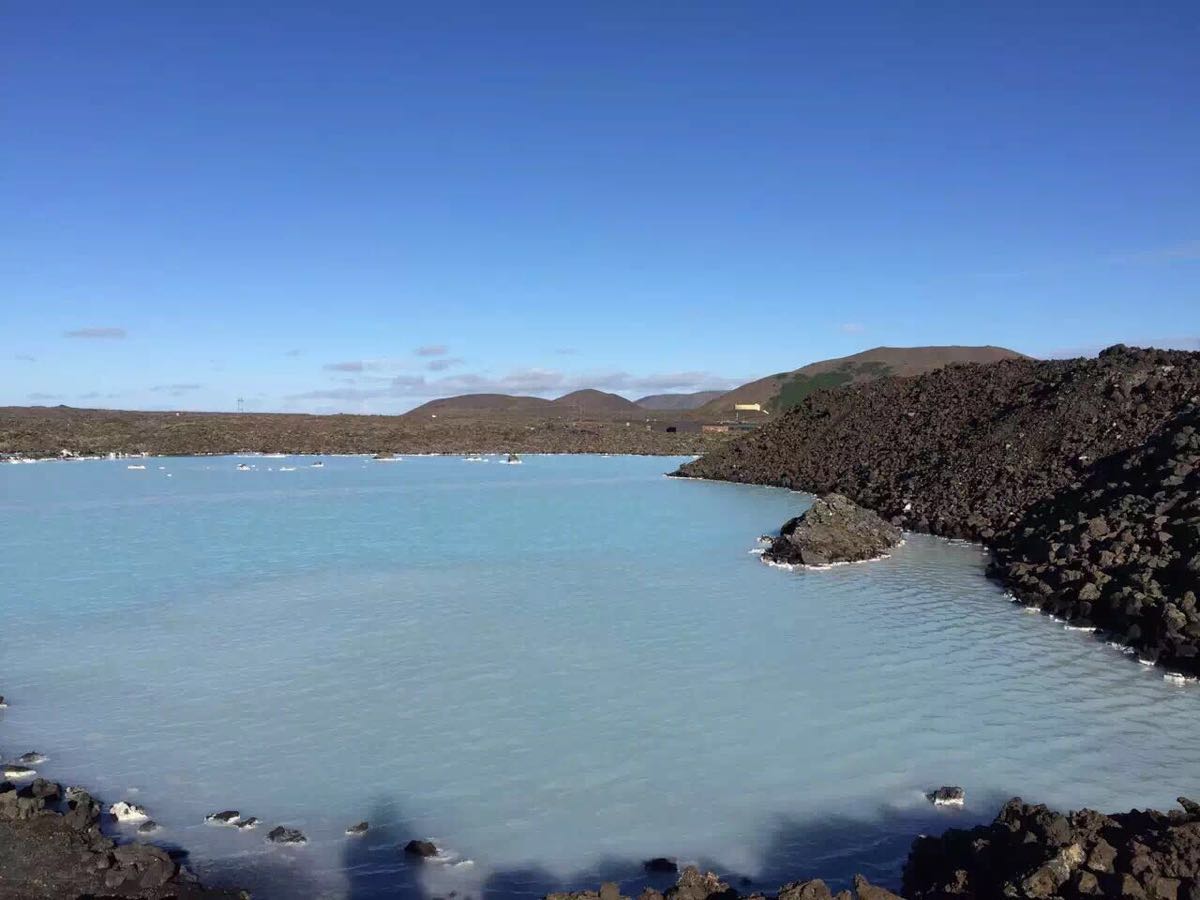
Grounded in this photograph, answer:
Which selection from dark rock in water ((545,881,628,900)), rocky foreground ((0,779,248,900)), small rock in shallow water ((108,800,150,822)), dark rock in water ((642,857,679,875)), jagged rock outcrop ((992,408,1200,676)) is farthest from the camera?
jagged rock outcrop ((992,408,1200,676))

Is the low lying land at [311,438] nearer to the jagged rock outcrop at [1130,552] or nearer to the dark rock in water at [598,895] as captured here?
the jagged rock outcrop at [1130,552]

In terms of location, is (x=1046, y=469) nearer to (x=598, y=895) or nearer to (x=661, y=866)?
(x=661, y=866)

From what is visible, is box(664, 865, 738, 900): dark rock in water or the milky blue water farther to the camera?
the milky blue water

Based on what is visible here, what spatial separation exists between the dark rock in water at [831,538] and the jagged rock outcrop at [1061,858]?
11.6m

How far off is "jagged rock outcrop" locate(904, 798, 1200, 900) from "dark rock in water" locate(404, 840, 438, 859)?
3220 millimetres

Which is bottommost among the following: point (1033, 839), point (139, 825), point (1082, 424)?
point (139, 825)

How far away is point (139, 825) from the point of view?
6.33 m

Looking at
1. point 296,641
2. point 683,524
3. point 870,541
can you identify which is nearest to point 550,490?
point 683,524

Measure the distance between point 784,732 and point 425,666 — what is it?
4.42 meters

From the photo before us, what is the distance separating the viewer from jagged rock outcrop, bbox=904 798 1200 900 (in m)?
4.48

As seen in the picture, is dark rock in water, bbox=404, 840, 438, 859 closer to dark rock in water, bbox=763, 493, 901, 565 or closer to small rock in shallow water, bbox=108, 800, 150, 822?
small rock in shallow water, bbox=108, 800, 150, 822

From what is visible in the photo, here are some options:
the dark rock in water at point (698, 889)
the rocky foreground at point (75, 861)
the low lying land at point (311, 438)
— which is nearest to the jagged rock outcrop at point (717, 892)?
the dark rock in water at point (698, 889)

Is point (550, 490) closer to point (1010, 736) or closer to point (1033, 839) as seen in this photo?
point (1010, 736)

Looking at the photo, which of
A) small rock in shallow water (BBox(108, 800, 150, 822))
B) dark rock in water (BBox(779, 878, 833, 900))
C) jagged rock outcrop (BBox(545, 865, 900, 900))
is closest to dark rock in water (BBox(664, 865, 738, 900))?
jagged rock outcrop (BBox(545, 865, 900, 900))
